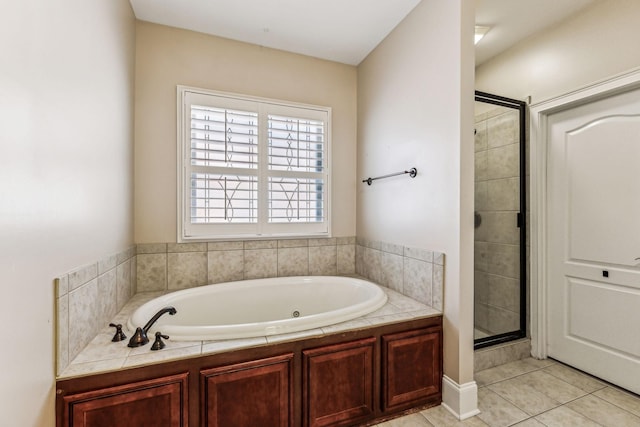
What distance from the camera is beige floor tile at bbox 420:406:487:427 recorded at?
161cm

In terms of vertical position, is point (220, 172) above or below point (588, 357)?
above

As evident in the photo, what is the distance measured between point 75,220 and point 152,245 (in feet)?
3.53

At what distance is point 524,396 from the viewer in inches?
73.1

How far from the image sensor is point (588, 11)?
201cm

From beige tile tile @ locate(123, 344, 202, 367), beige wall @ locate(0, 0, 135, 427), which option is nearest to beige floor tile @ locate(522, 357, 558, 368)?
beige tile tile @ locate(123, 344, 202, 367)

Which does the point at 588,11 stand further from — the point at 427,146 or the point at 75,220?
the point at 75,220

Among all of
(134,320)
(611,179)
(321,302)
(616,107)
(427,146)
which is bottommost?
(321,302)

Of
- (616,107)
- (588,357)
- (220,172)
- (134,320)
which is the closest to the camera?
(134,320)

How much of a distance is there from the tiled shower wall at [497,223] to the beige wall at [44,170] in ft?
9.46

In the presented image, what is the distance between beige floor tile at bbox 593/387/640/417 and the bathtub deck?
1.21 m

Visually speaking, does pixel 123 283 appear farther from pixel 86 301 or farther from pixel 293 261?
pixel 293 261

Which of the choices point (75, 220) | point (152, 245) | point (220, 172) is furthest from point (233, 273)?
point (75, 220)

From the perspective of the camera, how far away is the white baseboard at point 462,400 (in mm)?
1680

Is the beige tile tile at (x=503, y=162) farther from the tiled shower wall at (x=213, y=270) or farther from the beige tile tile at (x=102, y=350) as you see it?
the beige tile tile at (x=102, y=350)
